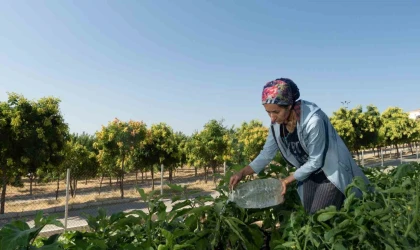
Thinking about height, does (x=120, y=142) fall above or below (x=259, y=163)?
above

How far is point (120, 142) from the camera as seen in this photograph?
1805 cm

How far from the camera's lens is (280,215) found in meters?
1.47

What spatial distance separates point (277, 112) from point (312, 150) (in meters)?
0.25

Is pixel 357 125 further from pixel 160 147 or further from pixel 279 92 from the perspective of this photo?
pixel 279 92

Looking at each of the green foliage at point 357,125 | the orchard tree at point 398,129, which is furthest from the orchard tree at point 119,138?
the orchard tree at point 398,129

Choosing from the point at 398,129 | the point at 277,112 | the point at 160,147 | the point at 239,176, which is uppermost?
the point at 398,129

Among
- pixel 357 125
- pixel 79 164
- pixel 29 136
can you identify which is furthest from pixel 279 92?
pixel 357 125

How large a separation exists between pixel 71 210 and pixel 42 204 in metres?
2.83

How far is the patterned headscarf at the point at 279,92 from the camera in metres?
1.58

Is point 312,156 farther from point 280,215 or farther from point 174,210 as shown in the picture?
point 174,210

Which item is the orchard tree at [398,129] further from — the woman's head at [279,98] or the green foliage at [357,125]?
the woman's head at [279,98]

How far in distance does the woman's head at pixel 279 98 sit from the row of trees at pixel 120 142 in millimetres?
549

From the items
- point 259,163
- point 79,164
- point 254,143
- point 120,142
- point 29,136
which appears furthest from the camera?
point 254,143

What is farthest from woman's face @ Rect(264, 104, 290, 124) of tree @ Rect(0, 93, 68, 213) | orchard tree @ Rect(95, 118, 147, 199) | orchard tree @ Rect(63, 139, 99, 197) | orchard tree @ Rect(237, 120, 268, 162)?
orchard tree @ Rect(237, 120, 268, 162)
